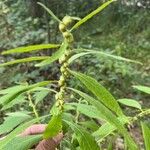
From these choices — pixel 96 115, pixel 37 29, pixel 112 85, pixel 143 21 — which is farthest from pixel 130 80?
pixel 96 115

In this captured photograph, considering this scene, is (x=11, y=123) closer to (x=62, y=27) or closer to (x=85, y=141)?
(x=85, y=141)

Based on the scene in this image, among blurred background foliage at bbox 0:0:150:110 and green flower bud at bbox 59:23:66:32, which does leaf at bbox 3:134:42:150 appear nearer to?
green flower bud at bbox 59:23:66:32

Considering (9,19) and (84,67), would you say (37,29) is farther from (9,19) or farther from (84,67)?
(84,67)

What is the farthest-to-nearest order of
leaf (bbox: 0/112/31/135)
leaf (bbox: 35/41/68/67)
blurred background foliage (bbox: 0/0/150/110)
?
blurred background foliage (bbox: 0/0/150/110)
leaf (bbox: 0/112/31/135)
leaf (bbox: 35/41/68/67)

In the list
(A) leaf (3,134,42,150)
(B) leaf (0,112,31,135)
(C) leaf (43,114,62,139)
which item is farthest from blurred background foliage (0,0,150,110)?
(C) leaf (43,114,62,139)

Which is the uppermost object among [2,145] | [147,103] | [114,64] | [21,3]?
[2,145]

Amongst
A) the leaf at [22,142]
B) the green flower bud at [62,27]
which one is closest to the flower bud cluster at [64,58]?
the green flower bud at [62,27]
